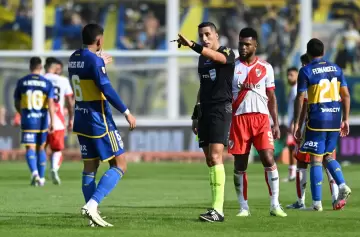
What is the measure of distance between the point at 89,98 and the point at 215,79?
5.14 feet

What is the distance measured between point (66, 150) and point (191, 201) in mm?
15449

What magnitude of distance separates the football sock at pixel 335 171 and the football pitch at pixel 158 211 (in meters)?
0.40

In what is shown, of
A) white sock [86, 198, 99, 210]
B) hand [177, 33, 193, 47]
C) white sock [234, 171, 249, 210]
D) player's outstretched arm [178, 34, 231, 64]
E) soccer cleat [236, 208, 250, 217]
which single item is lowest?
soccer cleat [236, 208, 250, 217]

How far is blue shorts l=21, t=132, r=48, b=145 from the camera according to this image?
829 inches

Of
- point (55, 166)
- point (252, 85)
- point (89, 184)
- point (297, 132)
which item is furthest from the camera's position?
point (55, 166)

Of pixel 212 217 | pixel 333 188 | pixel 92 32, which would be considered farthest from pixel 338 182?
pixel 92 32

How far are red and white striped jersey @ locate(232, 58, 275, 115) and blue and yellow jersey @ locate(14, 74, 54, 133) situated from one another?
23.9 ft

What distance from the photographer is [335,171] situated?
15.0 metres

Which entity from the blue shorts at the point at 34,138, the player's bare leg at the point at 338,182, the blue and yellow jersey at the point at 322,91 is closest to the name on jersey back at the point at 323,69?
the blue and yellow jersey at the point at 322,91

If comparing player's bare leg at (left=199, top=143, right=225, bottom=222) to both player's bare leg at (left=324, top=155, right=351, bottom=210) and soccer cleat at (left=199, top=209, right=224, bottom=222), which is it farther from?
player's bare leg at (left=324, top=155, right=351, bottom=210)

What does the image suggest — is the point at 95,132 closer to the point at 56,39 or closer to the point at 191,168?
the point at 191,168

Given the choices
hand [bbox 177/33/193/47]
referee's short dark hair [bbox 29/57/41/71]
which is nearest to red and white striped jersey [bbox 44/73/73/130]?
referee's short dark hair [bbox 29/57/41/71]

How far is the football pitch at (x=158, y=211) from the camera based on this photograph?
1194cm

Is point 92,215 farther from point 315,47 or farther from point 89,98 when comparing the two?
point 315,47
